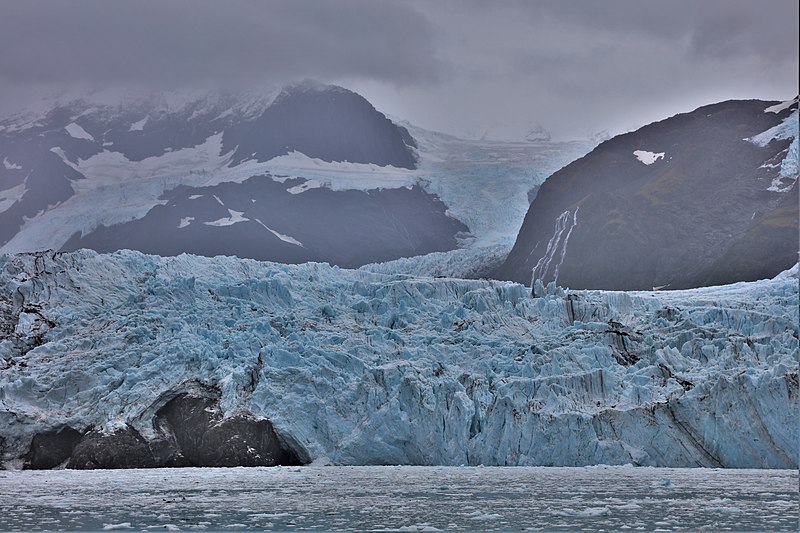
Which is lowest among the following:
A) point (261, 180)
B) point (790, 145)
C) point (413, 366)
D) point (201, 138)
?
point (413, 366)

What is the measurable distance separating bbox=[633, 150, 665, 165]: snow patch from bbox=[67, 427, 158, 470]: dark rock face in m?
65.7

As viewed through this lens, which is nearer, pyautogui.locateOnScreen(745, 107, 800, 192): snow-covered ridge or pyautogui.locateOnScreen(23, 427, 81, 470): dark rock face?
pyautogui.locateOnScreen(23, 427, 81, 470): dark rock face

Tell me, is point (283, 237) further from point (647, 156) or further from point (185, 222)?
point (647, 156)

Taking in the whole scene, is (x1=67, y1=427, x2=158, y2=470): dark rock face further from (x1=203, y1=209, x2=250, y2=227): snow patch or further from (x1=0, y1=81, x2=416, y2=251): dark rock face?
(x1=0, y1=81, x2=416, y2=251): dark rock face

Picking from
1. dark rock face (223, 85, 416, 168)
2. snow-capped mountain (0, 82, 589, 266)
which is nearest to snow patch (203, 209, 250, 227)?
snow-capped mountain (0, 82, 589, 266)

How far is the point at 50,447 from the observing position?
151ft

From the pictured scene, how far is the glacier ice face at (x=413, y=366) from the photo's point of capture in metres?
45.0

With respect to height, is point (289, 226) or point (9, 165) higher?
point (9, 165)

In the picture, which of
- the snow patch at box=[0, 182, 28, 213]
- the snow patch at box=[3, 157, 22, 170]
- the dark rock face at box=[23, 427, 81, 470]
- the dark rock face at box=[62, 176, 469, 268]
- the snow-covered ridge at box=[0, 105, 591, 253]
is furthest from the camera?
the snow patch at box=[3, 157, 22, 170]

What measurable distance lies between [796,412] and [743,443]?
105 inches

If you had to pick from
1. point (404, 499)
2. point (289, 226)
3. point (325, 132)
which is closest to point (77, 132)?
point (325, 132)

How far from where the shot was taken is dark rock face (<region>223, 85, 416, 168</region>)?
499 ft

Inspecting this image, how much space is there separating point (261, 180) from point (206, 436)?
9769 cm

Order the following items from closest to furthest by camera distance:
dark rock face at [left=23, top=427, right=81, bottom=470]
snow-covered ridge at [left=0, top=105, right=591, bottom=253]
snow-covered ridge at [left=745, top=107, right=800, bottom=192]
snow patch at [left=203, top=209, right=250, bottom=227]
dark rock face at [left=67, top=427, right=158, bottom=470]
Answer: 1. dark rock face at [left=67, top=427, right=158, bottom=470]
2. dark rock face at [left=23, top=427, right=81, bottom=470]
3. snow-covered ridge at [left=745, top=107, right=800, bottom=192]
4. snow-covered ridge at [left=0, top=105, right=591, bottom=253]
5. snow patch at [left=203, top=209, right=250, bottom=227]
